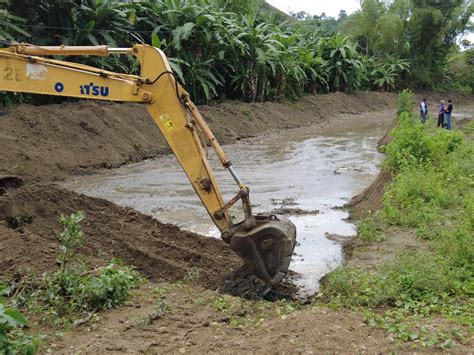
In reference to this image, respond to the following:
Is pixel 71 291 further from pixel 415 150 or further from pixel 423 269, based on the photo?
pixel 415 150

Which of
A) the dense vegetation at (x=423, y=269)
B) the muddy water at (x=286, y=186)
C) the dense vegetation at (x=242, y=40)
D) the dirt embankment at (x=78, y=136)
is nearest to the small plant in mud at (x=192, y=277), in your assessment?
the muddy water at (x=286, y=186)

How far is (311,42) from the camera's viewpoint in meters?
30.7

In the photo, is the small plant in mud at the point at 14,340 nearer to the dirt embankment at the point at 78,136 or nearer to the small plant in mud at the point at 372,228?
the small plant in mud at the point at 372,228

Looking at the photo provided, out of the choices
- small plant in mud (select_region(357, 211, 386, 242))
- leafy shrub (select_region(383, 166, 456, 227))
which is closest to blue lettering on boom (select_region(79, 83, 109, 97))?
small plant in mud (select_region(357, 211, 386, 242))

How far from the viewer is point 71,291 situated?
5.01 metres

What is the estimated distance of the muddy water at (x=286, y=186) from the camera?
848 centimetres

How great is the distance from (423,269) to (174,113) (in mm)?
3229

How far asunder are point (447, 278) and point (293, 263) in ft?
7.30

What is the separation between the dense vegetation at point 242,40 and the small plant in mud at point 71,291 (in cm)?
1071

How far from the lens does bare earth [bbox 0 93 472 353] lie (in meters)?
4.36

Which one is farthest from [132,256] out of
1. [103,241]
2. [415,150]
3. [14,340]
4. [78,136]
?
[78,136]

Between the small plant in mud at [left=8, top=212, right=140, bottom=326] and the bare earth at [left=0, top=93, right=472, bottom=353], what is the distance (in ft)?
0.55

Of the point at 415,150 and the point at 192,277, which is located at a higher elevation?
the point at 415,150

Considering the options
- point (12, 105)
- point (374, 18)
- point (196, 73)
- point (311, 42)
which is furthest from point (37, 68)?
point (374, 18)
